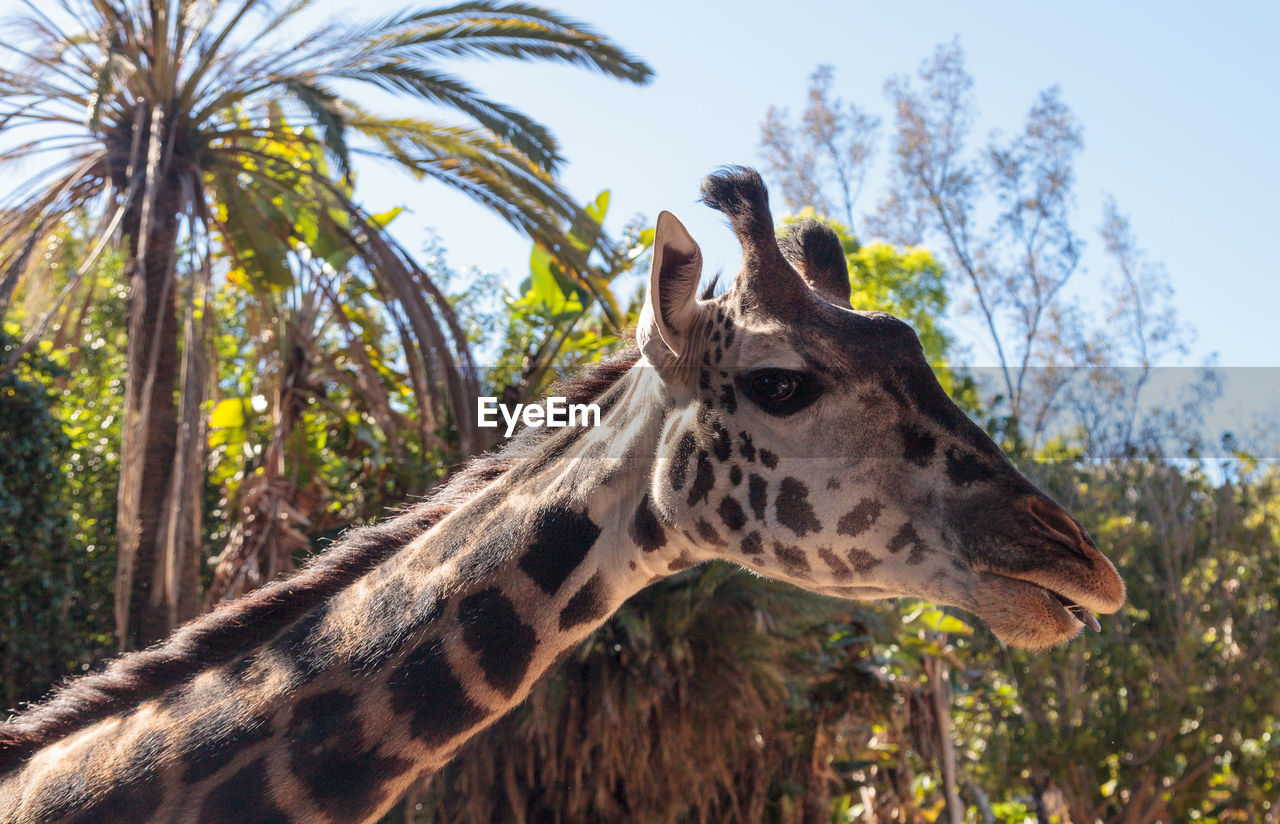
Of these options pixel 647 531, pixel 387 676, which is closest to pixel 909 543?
pixel 647 531

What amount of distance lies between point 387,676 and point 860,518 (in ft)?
3.43

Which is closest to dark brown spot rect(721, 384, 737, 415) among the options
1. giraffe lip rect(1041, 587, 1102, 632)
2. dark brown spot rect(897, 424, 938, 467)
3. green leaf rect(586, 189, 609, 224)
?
dark brown spot rect(897, 424, 938, 467)

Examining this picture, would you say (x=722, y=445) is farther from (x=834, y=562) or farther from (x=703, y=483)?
(x=834, y=562)

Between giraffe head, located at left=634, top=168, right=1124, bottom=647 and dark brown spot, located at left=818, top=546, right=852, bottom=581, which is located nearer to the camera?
giraffe head, located at left=634, top=168, right=1124, bottom=647

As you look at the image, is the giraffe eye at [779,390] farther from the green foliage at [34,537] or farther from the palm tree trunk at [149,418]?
the green foliage at [34,537]

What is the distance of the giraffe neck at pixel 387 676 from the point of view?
2.08 metres

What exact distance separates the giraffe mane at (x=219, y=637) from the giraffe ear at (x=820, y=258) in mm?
845

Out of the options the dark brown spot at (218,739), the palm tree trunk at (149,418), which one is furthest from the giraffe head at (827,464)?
the palm tree trunk at (149,418)

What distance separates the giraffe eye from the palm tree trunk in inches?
205

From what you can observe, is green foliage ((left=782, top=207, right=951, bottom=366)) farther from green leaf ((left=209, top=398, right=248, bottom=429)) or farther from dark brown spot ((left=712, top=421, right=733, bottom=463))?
dark brown spot ((left=712, top=421, right=733, bottom=463))

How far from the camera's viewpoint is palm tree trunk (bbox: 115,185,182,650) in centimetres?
650

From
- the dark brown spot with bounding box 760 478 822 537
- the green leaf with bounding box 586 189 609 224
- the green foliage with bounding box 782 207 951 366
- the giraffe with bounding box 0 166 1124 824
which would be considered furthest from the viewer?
the green foliage with bounding box 782 207 951 366

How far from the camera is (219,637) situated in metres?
2.35

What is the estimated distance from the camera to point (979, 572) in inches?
76.9
